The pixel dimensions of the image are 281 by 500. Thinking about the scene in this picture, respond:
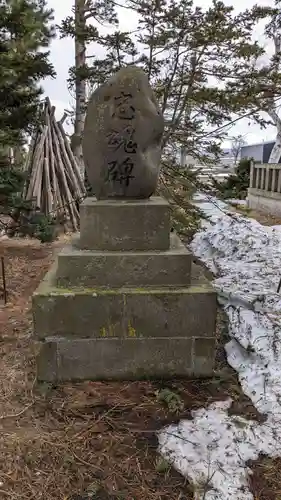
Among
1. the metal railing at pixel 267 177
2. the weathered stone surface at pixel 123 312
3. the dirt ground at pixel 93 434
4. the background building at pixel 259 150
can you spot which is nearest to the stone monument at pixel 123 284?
the weathered stone surface at pixel 123 312

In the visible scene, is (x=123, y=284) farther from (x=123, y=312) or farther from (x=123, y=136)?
(x=123, y=136)

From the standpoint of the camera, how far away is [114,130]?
2.82 meters

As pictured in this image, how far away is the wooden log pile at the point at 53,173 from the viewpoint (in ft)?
25.2

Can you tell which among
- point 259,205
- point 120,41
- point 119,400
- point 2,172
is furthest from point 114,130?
point 259,205

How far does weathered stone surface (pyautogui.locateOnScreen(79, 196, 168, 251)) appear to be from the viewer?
2783 millimetres

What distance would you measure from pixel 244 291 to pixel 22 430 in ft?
8.39

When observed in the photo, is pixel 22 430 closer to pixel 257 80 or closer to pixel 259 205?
pixel 257 80

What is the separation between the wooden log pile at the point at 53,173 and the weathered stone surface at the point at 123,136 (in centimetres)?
464

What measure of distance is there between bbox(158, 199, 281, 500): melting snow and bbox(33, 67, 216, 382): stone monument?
409 mm

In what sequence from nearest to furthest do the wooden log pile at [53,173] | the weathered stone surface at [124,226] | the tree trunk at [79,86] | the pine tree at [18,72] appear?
1. the weathered stone surface at [124,226]
2. the pine tree at [18,72]
3. the tree trunk at [79,86]
4. the wooden log pile at [53,173]

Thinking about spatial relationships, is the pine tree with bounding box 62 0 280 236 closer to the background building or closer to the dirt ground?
the dirt ground

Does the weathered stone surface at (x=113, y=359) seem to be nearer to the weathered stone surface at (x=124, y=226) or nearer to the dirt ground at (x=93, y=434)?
the dirt ground at (x=93, y=434)

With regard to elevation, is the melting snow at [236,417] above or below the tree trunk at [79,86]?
below

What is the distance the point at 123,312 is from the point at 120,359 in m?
0.33
